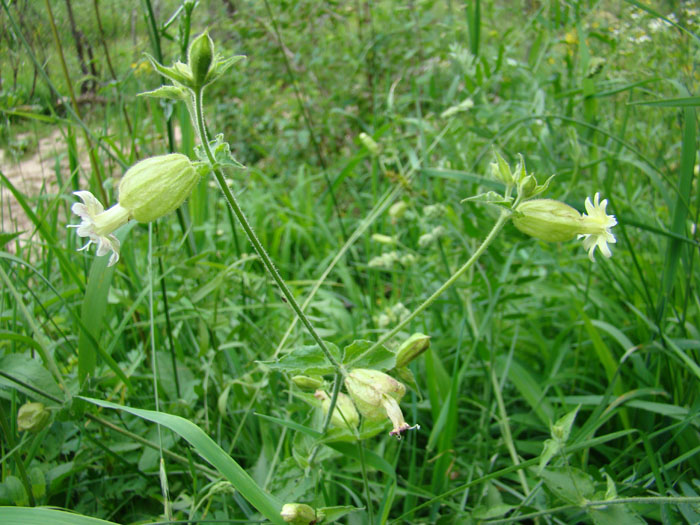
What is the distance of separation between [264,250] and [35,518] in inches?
17.1

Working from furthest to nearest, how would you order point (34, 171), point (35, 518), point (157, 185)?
point (34, 171), point (157, 185), point (35, 518)

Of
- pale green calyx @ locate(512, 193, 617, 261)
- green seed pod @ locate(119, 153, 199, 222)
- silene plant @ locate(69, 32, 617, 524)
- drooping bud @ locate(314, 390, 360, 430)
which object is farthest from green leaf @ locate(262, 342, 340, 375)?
pale green calyx @ locate(512, 193, 617, 261)

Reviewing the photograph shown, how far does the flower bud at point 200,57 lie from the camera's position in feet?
2.13

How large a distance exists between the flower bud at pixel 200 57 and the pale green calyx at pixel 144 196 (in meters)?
0.12

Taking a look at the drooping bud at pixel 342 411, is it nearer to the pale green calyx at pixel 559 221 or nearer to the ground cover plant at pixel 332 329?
the ground cover plant at pixel 332 329

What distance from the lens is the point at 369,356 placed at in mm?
793

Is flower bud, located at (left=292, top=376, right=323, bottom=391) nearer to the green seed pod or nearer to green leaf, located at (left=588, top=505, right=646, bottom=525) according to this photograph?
the green seed pod

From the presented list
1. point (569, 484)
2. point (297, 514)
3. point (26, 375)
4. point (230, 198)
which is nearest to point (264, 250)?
point (230, 198)

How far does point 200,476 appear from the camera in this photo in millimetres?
1082

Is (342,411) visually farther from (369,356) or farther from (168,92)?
(168,92)

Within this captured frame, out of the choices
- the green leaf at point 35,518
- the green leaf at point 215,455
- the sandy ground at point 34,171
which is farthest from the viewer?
the sandy ground at point 34,171

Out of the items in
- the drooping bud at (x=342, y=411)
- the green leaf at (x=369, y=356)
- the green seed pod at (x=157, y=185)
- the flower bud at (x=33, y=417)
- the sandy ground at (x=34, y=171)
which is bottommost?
the drooping bud at (x=342, y=411)

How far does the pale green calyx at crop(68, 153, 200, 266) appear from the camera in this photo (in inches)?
28.2

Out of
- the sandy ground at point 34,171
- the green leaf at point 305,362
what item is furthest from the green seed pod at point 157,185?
the sandy ground at point 34,171
